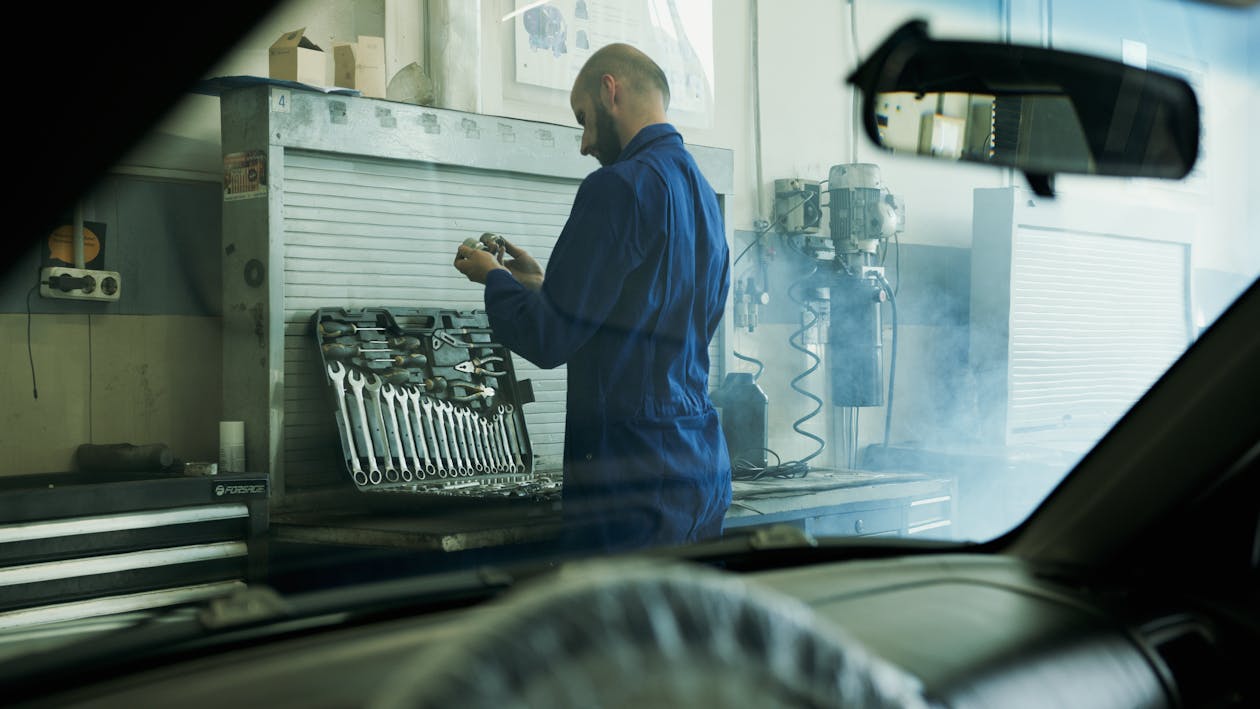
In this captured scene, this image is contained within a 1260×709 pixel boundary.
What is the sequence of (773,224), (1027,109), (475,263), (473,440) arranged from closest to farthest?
(1027,109) < (475,263) < (473,440) < (773,224)

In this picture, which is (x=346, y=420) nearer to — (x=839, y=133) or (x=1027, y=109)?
(x=1027, y=109)

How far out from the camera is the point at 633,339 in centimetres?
216

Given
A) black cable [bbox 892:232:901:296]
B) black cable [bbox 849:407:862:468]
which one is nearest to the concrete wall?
black cable [bbox 849:407:862:468]

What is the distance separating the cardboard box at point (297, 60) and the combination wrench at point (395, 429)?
0.77m

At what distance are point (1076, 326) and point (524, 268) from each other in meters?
3.29

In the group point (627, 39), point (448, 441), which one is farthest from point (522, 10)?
point (448, 441)

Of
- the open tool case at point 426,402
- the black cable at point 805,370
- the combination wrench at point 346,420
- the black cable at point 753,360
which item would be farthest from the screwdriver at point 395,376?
the black cable at point 805,370

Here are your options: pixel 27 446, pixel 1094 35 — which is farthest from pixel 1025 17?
pixel 27 446

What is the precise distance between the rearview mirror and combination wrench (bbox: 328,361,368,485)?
1.79 m

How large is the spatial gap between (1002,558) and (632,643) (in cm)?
100

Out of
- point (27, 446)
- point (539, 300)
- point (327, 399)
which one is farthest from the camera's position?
point (327, 399)

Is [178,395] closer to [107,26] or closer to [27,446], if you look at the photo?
[27,446]

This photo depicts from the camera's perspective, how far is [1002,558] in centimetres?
131

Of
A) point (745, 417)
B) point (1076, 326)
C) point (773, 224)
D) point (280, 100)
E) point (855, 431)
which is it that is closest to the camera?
point (280, 100)
